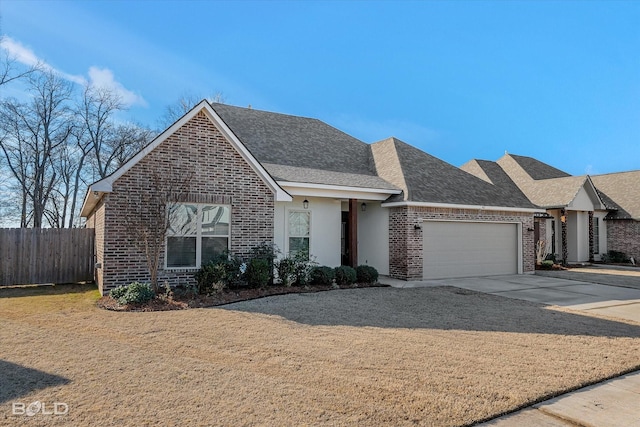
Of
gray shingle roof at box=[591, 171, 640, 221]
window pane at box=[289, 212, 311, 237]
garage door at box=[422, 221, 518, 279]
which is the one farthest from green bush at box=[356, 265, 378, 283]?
gray shingle roof at box=[591, 171, 640, 221]

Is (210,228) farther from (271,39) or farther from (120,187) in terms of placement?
(271,39)

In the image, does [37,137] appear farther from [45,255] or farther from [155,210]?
[155,210]

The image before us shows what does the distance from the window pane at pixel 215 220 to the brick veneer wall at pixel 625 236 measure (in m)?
24.1

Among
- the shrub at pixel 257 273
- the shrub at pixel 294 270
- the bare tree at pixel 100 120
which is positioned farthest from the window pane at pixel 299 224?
the bare tree at pixel 100 120

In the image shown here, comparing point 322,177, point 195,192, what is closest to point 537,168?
point 322,177

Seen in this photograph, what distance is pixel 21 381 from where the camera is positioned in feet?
15.2

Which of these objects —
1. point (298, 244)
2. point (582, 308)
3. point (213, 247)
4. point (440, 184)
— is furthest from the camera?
point (440, 184)

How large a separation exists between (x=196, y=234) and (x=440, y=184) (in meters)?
9.80

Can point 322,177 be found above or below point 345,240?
above

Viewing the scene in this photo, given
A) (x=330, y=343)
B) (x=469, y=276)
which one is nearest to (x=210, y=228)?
(x=330, y=343)

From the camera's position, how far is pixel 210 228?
11398 millimetres

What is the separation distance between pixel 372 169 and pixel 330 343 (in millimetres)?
12011

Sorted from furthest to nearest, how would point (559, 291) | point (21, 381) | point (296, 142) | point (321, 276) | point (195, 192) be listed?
point (296, 142)
point (559, 291)
point (321, 276)
point (195, 192)
point (21, 381)

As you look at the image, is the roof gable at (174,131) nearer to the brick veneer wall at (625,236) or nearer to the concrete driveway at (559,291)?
the concrete driveway at (559,291)
